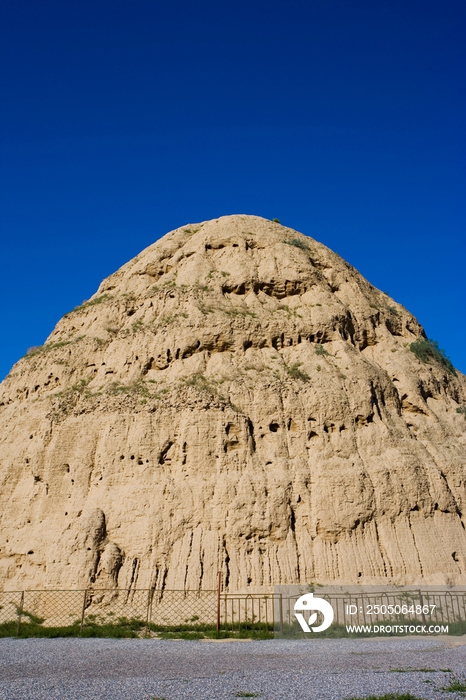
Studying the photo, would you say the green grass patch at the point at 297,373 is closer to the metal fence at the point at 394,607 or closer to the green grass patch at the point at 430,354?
the green grass patch at the point at 430,354

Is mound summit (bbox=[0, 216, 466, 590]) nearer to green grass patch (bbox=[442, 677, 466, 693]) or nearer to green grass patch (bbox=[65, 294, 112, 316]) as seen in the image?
green grass patch (bbox=[65, 294, 112, 316])

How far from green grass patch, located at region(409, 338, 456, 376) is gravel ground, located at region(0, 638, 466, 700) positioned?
1831cm

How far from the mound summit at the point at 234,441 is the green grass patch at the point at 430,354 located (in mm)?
220

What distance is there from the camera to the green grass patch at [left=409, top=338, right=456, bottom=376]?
31781mm

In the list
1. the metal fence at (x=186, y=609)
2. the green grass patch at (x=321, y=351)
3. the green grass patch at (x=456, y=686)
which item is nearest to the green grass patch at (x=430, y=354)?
the green grass patch at (x=321, y=351)

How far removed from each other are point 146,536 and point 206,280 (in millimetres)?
15269

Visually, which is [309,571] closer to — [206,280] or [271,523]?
[271,523]

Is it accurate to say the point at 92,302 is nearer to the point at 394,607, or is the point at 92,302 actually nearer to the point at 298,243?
the point at 298,243

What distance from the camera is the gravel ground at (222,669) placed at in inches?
358

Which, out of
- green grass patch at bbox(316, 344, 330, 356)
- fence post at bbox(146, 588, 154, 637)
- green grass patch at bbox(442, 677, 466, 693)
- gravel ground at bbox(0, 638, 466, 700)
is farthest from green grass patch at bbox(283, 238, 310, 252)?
green grass patch at bbox(442, 677, 466, 693)

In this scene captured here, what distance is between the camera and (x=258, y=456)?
24.7 metres

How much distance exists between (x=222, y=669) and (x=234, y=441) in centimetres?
1372

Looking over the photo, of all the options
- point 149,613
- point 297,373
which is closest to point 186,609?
point 149,613

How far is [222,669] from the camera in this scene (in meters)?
11.3
